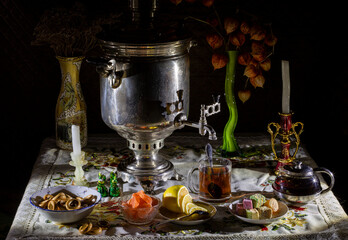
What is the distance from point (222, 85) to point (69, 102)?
2.01 feet

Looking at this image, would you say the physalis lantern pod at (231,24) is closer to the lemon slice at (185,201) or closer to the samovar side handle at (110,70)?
the samovar side handle at (110,70)

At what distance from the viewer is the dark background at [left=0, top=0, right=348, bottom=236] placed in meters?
2.14

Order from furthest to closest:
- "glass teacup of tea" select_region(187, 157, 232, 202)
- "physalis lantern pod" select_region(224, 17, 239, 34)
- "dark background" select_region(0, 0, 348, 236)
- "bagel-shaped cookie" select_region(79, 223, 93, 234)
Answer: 1. "dark background" select_region(0, 0, 348, 236)
2. "physalis lantern pod" select_region(224, 17, 239, 34)
3. "glass teacup of tea" select_region(187, 157, 232, 202)
4. "bagel-shaped cookie" select_region(79, 223, 93, 234)

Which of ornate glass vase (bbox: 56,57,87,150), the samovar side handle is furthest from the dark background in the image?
the samovar side handle

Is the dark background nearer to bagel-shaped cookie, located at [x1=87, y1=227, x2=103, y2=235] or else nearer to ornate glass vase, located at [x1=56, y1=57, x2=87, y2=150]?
ornate glass vase, located at [x1=56, y1=57, x2=87, y2=150]

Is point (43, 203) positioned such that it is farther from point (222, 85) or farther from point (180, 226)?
point (222, 85)

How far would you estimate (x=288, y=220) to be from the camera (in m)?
1.53

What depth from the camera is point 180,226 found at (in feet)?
4.89

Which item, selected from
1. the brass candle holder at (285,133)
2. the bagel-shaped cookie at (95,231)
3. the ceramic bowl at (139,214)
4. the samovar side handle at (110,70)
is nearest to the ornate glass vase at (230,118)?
the brass candle holder at (285,133)

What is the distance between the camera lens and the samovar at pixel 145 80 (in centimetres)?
164

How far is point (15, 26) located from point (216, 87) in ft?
2.59

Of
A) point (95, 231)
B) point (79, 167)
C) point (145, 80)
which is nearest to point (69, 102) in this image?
point (79, 167)

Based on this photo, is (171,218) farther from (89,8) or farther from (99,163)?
(89,8)

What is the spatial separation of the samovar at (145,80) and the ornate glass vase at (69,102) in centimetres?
27
